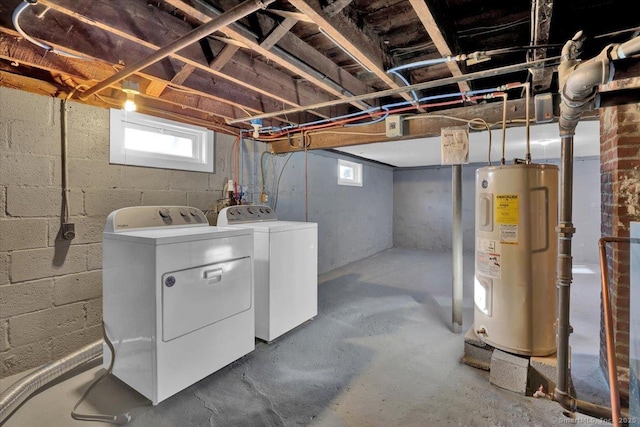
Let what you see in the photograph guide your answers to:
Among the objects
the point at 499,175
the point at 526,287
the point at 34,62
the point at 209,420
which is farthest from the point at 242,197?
the point at 526,287

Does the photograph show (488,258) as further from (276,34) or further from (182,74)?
(182,74)

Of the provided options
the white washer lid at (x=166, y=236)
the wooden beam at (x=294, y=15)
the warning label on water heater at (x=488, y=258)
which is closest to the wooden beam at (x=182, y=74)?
the wooden beam at (x=294, y=15)

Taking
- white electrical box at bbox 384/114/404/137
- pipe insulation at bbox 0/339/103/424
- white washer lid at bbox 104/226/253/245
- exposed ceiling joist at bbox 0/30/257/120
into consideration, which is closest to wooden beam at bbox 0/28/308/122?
exposed ceiling joist at bbox 0/30/257/120

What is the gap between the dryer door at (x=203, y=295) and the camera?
5.60ft

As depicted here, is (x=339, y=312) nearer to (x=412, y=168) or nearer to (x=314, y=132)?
(x=314, y=132)

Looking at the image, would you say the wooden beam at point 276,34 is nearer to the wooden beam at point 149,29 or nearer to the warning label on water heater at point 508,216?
the wooden beam at point 149,29

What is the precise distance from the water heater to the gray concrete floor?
1.21 feet

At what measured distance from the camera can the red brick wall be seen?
1.73m

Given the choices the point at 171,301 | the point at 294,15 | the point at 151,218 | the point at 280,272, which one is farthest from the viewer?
the point at 280,272

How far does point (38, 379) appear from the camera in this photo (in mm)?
1742

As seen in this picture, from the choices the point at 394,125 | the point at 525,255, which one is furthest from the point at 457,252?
the point at 394,125

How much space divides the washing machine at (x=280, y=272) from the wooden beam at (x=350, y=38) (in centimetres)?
141

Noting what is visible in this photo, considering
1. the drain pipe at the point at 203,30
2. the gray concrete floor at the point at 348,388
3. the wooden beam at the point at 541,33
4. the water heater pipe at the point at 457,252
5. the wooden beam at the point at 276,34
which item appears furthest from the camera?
the water heater pipe at the point at 457,252

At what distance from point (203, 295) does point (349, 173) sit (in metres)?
4.11
